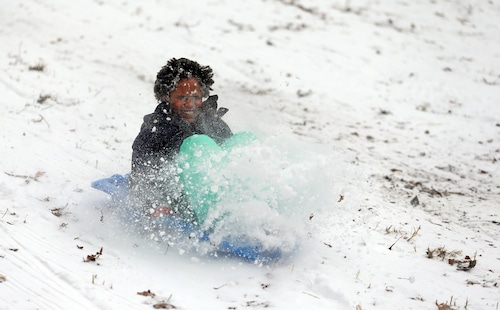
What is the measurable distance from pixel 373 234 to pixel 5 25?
23.2ft

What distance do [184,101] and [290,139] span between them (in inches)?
71.5

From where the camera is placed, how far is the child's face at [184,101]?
433 centimetres

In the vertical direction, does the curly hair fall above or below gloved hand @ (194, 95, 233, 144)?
above

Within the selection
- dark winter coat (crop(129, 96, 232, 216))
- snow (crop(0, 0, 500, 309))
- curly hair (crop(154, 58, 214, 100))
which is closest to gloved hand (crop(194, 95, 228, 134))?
dark winter coat (crop(129, 96, 232, 216))

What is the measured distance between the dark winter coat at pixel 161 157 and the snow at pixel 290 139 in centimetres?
32

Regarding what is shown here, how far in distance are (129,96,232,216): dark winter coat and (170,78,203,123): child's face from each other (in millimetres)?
48

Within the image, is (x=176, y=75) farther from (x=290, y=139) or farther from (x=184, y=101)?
(x=290, y=139)

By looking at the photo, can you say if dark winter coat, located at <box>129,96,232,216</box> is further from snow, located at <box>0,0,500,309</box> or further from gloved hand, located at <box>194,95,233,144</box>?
snow, located at <box>0,0,500,309</box>

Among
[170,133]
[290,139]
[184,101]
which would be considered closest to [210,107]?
[184,101]

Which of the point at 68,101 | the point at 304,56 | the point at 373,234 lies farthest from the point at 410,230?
the point at 304,56

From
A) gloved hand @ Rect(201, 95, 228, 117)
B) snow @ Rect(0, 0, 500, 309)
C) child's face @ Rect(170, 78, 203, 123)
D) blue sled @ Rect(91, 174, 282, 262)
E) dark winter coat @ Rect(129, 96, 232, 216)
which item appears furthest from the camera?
gloved hand @ Rect(201, 95, 228, 117)

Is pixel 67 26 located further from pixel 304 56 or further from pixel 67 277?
pixel 67 277

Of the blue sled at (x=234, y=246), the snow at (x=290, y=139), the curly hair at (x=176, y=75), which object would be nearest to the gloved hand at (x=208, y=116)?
the curly hair at (x=176, y=75)

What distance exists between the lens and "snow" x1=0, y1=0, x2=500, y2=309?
338 cm
